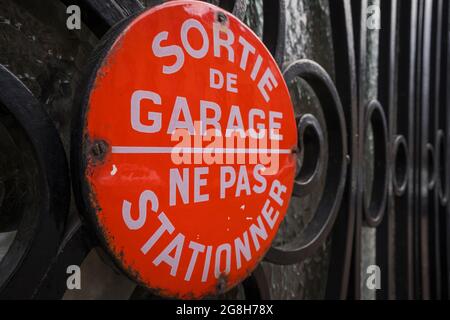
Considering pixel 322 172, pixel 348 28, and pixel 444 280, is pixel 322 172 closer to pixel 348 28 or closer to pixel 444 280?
pixel 348 28

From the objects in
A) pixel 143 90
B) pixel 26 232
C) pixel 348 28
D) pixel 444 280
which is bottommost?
pixel 444 280

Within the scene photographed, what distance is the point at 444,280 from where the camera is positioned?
156 cm

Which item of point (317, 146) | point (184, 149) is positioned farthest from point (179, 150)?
Result: point (317, 146)

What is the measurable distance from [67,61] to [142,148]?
8.0 inches

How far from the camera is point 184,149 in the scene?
1.41 ft

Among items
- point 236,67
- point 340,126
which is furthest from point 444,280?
point 236,67

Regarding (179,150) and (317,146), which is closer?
(179,150)

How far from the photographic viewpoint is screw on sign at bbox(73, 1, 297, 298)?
1.20 ft

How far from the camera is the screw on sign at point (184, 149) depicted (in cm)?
37

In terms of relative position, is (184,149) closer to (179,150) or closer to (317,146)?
(179,150)

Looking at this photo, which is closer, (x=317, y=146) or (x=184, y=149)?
(x=184, y=149)

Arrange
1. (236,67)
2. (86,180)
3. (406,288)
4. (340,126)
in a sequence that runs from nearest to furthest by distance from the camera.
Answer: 1. (86,180)
2. (236,67)
3. (340,126)
4. (406,288)

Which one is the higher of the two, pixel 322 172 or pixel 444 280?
pixel 322 172

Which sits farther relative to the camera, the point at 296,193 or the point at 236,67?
the point at 296,193
